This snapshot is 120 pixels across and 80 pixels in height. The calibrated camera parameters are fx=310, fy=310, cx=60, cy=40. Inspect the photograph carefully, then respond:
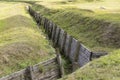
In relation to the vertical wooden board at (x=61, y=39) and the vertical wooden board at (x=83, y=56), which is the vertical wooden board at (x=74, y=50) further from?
the vertical wooden board at (x=61, y=39)

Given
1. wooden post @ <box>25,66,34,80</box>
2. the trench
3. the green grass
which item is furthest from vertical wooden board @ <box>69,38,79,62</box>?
the green grass

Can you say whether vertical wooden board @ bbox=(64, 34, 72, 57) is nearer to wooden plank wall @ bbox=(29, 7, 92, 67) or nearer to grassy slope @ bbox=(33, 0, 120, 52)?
wooden plank wall @ bbox=(29, 7, 92, 67)

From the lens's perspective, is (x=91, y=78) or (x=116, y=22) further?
(x=116, y=22)

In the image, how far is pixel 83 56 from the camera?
24516mm

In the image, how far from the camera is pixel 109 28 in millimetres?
28578

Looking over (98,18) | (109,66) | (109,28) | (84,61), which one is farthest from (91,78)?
(98,18)

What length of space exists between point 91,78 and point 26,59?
8570 mm

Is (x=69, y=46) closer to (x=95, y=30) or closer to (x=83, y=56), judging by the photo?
(x=95, y=30)

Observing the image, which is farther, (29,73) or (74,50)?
(74,50)

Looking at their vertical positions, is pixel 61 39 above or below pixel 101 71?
below

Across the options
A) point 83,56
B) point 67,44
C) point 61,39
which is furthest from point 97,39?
point 61,39

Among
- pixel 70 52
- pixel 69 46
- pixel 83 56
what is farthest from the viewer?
pixel 69 46

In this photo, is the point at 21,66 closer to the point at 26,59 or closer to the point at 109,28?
the point at 26,59

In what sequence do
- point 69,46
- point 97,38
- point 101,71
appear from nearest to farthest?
point 101,71
point 97,38
point 69,46
